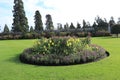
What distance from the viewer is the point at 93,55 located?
12898mm

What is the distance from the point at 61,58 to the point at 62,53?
0.69 m

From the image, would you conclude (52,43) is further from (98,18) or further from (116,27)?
(98,18)

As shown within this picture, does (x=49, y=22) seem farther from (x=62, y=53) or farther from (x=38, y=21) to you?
(x=62, y=53)

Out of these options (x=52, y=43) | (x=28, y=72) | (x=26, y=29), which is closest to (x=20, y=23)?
Answer: (x=26, y=29)

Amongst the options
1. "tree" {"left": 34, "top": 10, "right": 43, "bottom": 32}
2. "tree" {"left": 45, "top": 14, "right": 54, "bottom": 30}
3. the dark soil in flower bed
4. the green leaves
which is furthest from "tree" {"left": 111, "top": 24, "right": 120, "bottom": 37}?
"tree" {"left": 45, "top": 14, "right": 54, "bottom": 30}

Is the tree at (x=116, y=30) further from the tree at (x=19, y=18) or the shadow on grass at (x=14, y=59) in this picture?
the shadow on grass at (x=14, y=59)

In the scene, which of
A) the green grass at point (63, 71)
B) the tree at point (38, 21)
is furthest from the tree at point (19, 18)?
the green grass at point (63, 71)

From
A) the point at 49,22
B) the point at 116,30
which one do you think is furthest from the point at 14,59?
the point at 49,22

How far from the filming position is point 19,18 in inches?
1969

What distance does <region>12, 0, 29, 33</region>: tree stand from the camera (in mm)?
49312

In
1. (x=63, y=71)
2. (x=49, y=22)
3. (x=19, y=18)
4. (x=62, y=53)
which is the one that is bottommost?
(x=63, y=71)

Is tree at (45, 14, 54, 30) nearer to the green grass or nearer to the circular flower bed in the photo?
the circular flower bed

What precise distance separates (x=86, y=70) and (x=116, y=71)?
3.81 feet

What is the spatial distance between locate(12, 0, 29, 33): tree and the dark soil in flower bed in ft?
120
